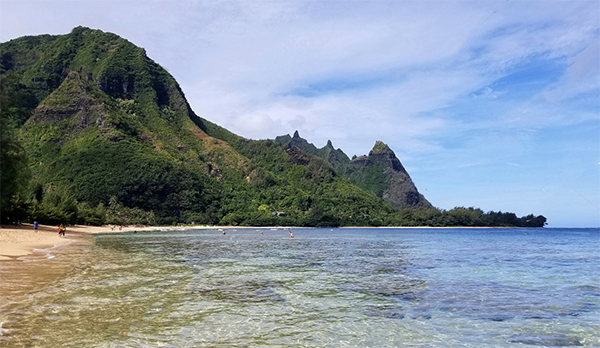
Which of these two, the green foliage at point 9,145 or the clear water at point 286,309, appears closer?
the clear water at point 286,309

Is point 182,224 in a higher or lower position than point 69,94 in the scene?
lower

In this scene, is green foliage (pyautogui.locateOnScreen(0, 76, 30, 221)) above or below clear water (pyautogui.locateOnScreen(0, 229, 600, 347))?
above

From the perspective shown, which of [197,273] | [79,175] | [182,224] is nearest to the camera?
[197,273]

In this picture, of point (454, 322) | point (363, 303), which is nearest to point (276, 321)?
point (363, 303)

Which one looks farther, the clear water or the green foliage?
the green foliage

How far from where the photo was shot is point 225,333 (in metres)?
10.3

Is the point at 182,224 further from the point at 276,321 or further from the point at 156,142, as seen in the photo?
the point at 276,321

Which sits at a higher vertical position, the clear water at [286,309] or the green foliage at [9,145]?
the green foliage at [9,145]

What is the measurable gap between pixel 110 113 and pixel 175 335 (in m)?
186

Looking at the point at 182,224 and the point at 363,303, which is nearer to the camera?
the point at 363,303

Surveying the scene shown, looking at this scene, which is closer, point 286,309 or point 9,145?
point 286,309

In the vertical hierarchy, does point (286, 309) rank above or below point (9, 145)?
below

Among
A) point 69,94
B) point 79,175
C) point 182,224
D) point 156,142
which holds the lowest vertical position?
point 182,224

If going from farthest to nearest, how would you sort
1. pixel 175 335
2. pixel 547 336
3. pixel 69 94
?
pixel 69 94
pixel 547 336
pixel 175 335
